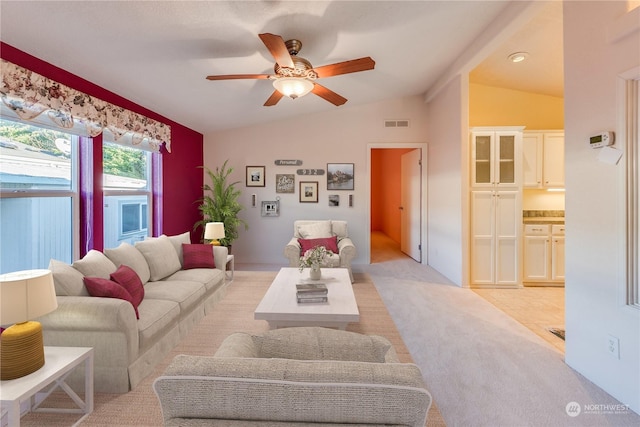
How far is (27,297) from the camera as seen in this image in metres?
1.51

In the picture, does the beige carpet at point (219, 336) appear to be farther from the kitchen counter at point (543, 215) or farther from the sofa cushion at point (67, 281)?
the kitchen counter at point (543, 215)

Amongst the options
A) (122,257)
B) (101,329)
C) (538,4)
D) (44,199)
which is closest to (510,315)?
(538,4)

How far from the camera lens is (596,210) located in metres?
2.08

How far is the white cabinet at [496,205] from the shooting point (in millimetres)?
4195

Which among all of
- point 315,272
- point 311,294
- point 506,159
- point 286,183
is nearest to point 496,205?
point 506,159

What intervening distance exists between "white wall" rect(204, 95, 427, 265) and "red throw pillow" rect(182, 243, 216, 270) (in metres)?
2.16

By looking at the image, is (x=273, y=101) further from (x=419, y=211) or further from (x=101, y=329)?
(x=419, y=211)

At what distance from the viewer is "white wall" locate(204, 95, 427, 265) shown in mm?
5656

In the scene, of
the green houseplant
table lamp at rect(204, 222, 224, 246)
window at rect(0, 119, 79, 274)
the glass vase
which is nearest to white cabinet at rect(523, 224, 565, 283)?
the glass vase

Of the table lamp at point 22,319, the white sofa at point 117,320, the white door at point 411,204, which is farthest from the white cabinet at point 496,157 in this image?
the table lamp at point 22,319

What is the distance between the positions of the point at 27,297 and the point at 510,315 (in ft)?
13.1

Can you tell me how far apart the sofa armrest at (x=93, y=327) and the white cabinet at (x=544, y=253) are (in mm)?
4766

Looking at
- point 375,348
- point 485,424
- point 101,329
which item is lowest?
point 485,424

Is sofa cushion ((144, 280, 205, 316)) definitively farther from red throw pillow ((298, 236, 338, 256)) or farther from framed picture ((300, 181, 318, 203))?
framed picture ((300, 181, 318, 203))
